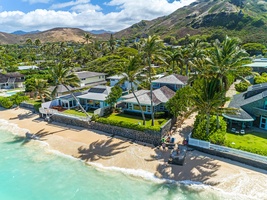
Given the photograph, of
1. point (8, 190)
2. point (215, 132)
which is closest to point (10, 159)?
point (8, 190)

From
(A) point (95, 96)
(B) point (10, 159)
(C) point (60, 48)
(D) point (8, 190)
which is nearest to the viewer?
(D) point (8, 190)

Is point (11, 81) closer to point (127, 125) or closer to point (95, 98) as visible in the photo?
point (95, 98)

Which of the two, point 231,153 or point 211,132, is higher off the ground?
point 211,132

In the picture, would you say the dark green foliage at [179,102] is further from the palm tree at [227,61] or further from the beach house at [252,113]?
the palm tree at [227,61]

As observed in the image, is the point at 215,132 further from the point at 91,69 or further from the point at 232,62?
the point at 91,69

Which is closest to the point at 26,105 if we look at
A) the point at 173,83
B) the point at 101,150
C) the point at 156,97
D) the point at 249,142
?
the point at 101,150

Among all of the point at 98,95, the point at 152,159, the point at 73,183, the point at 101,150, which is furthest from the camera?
the point at 98,95
